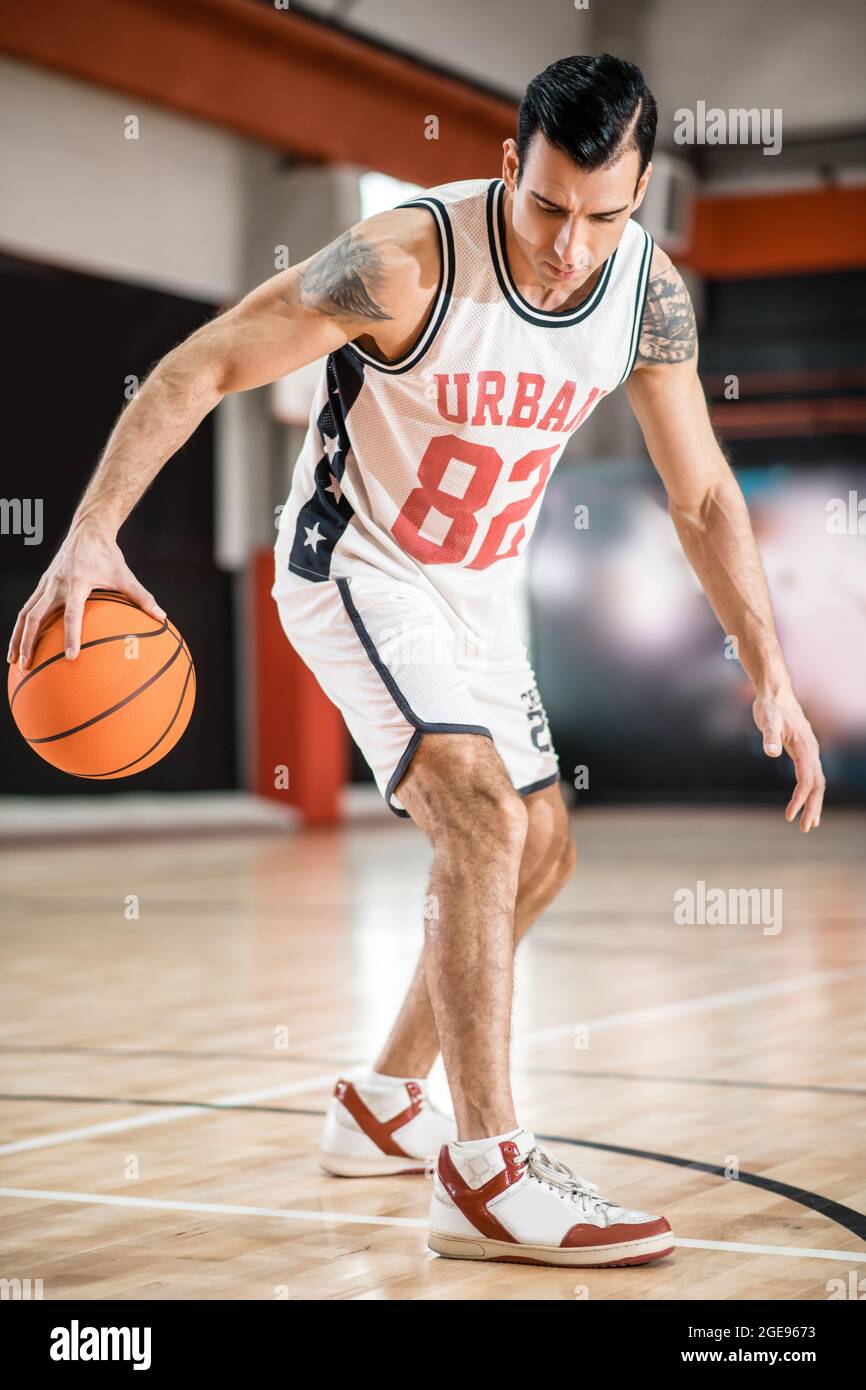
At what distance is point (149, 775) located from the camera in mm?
12750

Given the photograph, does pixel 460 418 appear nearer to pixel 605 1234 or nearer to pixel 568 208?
pixel 568 208

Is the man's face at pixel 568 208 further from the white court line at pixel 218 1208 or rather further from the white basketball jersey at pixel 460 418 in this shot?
the white court line at pixel 218 1208

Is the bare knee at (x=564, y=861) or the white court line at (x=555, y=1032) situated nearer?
the bare knee at (x=564, y=861)

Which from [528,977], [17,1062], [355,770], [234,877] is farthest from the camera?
[355,770]

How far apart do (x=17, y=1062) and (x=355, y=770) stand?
10.4 meters

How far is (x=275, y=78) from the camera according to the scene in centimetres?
1168

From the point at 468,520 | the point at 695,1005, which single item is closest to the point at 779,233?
the point at 695,1005

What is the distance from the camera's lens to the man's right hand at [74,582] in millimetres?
2410

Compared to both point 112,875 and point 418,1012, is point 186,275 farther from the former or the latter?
point 418,1012

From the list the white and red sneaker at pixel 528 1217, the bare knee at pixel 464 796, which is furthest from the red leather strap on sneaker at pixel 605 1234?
the bare knee at pixel 464 796

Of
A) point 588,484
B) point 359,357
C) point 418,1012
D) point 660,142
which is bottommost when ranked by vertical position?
point 418,1012

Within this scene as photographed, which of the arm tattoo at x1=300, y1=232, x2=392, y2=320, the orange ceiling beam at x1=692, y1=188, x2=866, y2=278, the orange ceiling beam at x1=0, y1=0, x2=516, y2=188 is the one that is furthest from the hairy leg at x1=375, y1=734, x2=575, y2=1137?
the orange ceiling beam at x1=692, y1=188, x2=866, y2=278
